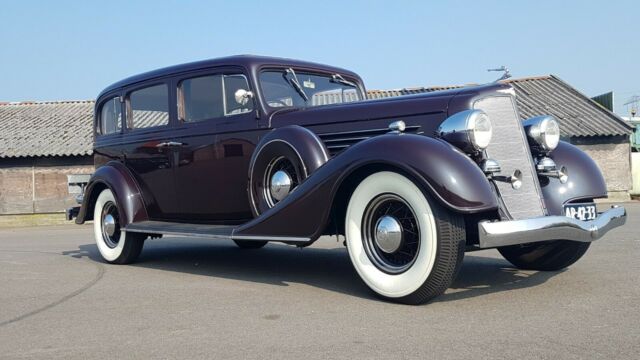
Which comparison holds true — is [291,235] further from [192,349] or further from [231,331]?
[192,349]

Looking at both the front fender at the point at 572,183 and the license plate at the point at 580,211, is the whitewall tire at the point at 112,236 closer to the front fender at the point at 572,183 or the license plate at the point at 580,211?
the front fender at the point at 572,183

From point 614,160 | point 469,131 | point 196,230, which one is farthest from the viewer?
point 614,160

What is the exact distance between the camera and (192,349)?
9.21 ft

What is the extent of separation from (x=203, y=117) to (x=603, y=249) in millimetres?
4298

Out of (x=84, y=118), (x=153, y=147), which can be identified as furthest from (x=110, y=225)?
(x=84, y=118)

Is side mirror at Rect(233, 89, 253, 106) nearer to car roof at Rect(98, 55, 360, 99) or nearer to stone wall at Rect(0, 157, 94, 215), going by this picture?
car roof at Rect(98, 55, 360, 99)

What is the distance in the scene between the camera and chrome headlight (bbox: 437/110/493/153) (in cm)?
369

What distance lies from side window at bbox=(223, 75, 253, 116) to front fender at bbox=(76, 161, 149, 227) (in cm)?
145

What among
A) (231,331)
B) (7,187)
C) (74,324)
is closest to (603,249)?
(231,331)

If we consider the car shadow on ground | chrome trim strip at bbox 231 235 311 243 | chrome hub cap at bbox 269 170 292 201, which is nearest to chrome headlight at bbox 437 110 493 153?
the car shadow on ground

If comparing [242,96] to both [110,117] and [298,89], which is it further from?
[110,117]

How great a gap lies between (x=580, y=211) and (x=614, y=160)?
1689cm

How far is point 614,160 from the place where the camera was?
19.1m

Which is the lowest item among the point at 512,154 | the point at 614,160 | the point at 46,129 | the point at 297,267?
the point at 297,267
